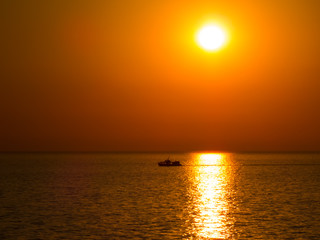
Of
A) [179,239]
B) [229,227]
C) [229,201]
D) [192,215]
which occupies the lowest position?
[179,239]

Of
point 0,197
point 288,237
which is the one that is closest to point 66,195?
point 0,197

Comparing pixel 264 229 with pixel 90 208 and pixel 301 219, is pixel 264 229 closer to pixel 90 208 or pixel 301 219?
pixel 301 219

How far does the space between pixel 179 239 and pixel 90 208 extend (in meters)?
27.2

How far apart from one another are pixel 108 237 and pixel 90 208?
2351 centimetres

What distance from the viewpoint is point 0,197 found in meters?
91.8

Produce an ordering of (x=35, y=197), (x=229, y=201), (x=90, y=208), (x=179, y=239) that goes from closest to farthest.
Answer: (x=179, y=239)
(x=90, y=208)
(x=229, y=201)
(x=35, y=197)

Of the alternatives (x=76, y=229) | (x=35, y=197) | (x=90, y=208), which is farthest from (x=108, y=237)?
(x=35, y=197)

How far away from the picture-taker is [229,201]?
84.5 metres

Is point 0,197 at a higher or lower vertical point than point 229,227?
higher

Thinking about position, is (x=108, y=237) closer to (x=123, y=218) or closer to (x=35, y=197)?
(x=123, y=218)

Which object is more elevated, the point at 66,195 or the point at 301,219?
the point at 66,195

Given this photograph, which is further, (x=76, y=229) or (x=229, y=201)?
(x=229, y=201)

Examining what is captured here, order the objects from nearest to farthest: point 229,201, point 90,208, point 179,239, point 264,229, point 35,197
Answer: point 179,239
point 264,229
point 90,208
point 229,201
point 35,197

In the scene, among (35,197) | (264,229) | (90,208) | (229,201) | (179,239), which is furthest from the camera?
(35,197)
